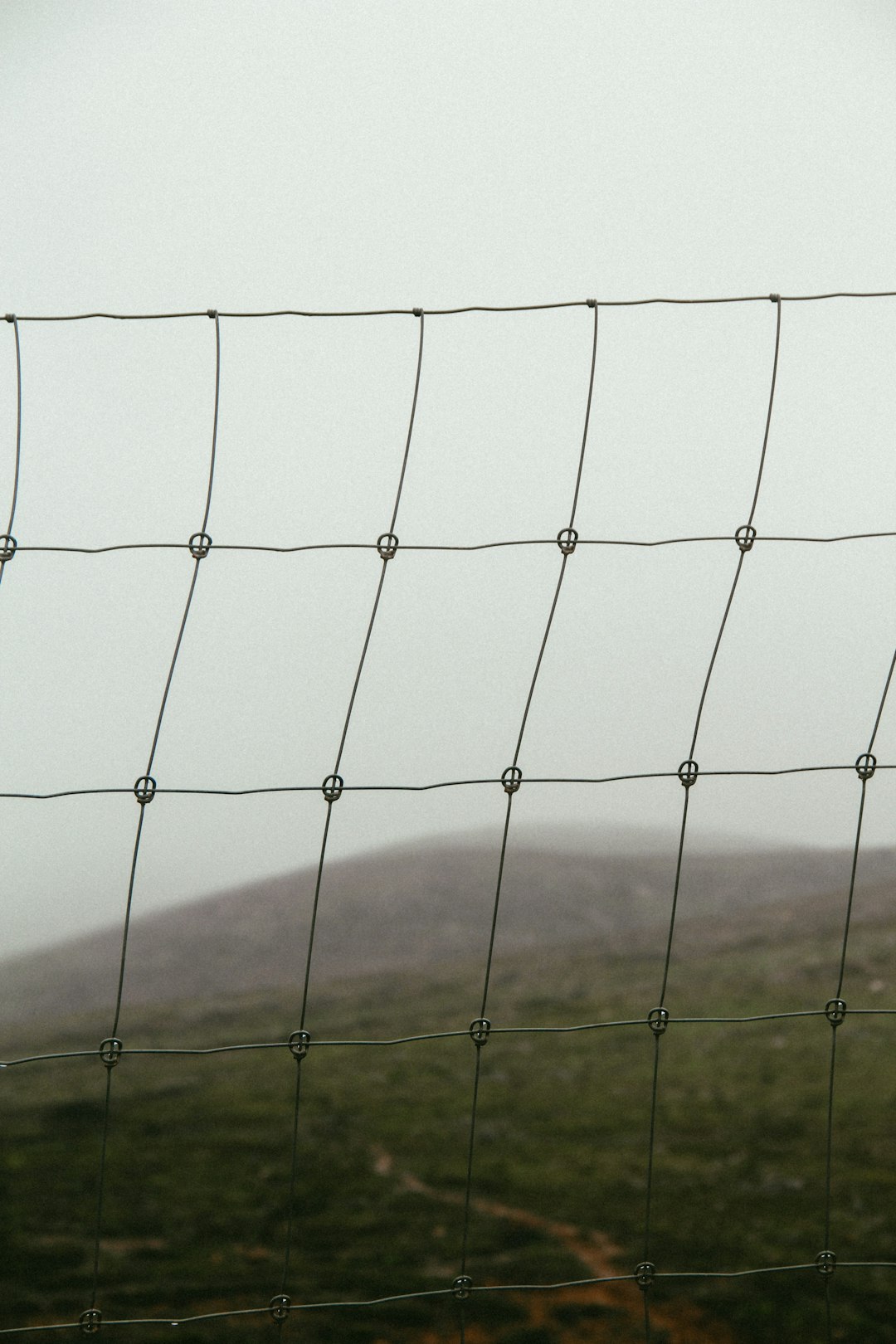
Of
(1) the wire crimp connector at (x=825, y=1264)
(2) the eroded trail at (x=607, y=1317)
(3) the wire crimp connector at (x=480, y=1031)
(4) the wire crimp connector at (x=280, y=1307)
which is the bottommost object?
(2) the eroded trail at (x=607, y=1317)

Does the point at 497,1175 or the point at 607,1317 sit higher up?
the point at 497,1175

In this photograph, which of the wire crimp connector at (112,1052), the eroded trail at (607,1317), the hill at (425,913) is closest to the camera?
the wire crimp connector at (112,1052)

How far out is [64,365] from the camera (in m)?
3.84

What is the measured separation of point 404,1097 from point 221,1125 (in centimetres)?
37

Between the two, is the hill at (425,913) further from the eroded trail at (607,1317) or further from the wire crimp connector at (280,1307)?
the wire crimp connector at (280,1307)

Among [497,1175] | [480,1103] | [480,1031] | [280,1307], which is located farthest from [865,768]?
[480,1103]

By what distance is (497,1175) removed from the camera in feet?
8.30

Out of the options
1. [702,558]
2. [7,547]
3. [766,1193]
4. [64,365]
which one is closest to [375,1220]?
[766,1193]

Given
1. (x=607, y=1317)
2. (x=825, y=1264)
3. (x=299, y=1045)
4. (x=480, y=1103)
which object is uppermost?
(x=480, y=1103)

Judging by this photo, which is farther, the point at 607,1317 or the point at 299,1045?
the point at 607,1317

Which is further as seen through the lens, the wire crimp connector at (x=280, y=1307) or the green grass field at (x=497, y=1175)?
the green grass field at (x=497, y=1175)

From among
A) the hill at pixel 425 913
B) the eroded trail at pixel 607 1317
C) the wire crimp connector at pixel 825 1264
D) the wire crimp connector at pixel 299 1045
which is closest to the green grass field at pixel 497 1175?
the eroded trail at pixel 607 1317

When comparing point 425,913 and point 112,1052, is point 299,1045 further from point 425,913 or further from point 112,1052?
point 425,913

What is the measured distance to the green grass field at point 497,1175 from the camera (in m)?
2.07
